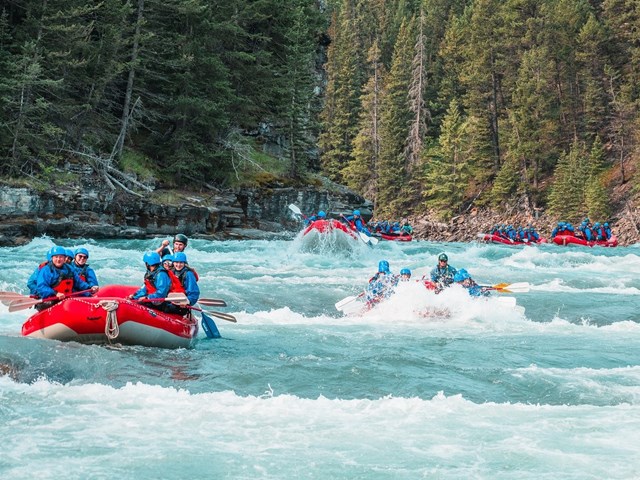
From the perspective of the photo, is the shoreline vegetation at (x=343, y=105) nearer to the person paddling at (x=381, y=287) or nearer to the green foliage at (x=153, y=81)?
the green foliage at (x=153, y=81)

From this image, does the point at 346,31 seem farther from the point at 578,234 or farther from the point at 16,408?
the point at 16,408

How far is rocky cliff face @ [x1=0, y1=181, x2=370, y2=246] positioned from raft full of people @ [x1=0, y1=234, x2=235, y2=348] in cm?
1324

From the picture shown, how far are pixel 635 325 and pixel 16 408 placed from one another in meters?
10.9

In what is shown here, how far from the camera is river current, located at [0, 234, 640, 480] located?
19.4 feet

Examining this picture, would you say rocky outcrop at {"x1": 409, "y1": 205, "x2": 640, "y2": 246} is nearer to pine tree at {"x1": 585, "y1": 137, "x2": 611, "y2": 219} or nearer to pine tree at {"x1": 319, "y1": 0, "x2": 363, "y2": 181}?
pine tree at {"x1": 585, "y1": 137, "x2": 611, "y2": 219}

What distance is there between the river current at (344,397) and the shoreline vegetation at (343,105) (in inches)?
535

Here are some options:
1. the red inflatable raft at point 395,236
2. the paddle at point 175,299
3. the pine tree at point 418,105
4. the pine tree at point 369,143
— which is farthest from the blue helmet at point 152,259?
the pine tree at point 369,143

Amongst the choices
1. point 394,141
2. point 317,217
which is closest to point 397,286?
point 317,217

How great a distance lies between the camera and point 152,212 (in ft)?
87.9

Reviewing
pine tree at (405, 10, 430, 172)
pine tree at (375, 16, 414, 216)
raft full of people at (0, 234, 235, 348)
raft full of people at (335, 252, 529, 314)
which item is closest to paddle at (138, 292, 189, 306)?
raft full of people at (0, 234, 235, 348)

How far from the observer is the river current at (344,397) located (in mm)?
5918

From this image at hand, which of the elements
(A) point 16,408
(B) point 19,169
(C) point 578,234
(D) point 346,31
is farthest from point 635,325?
(D) point 346,31

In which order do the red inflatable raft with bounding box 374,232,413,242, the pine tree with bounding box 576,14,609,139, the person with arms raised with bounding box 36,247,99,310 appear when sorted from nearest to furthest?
the person with arms raised with bounding box 36,247,99,310
the red inflatable raft with bounding box 374,232,413,242
the pine tree with bounding box 576,14,609,139

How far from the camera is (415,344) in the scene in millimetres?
11023
